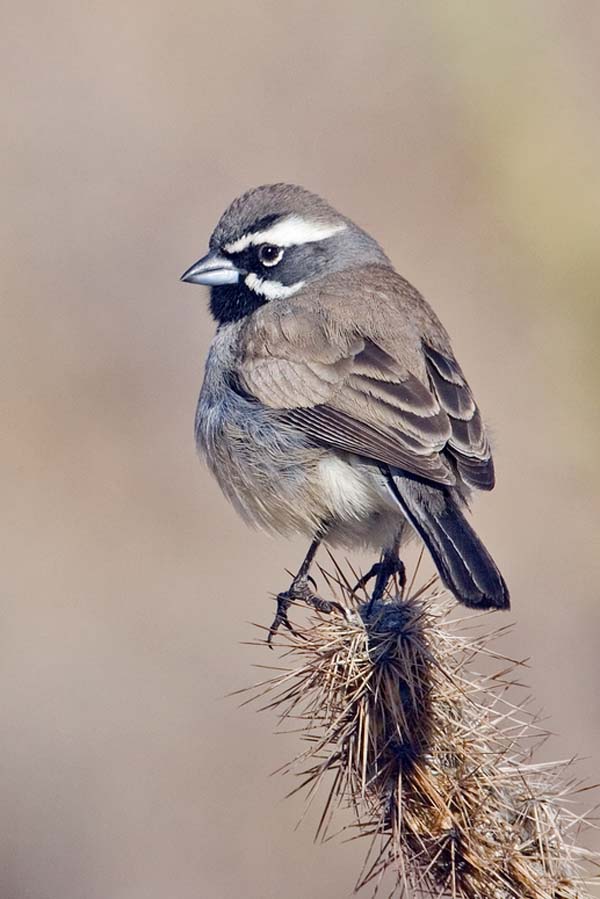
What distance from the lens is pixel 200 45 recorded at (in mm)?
15344

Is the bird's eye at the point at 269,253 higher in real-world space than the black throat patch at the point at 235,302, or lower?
higher

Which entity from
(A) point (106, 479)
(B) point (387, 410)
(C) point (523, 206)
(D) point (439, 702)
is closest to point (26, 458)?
(A) point (106, 479)

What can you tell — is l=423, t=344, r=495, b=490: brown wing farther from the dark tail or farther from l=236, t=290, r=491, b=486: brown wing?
the dark tail

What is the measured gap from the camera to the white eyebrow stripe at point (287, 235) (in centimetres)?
636

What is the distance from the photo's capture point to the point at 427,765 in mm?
4098

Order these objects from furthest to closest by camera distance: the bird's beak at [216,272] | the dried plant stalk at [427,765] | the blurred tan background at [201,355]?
the blurred tan background at [201,355] < the bird's beak at [216,272] < the dried plant stalk at [427,765]

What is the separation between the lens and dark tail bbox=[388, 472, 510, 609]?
15.1ft

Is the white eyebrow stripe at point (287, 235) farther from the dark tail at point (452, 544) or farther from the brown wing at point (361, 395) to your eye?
the dark tail at point (452, 544)

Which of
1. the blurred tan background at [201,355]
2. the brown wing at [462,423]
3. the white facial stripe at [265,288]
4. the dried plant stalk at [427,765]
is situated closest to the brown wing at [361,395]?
the brown wing at [462,423]

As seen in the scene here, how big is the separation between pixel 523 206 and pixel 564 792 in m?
8.09

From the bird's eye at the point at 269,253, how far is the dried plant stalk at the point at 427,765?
2.42 metres

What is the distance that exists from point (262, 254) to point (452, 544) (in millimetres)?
1996

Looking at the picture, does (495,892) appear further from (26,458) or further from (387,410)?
(26,458)

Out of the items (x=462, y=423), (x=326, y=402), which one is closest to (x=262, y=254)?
(x=326, y=402)
